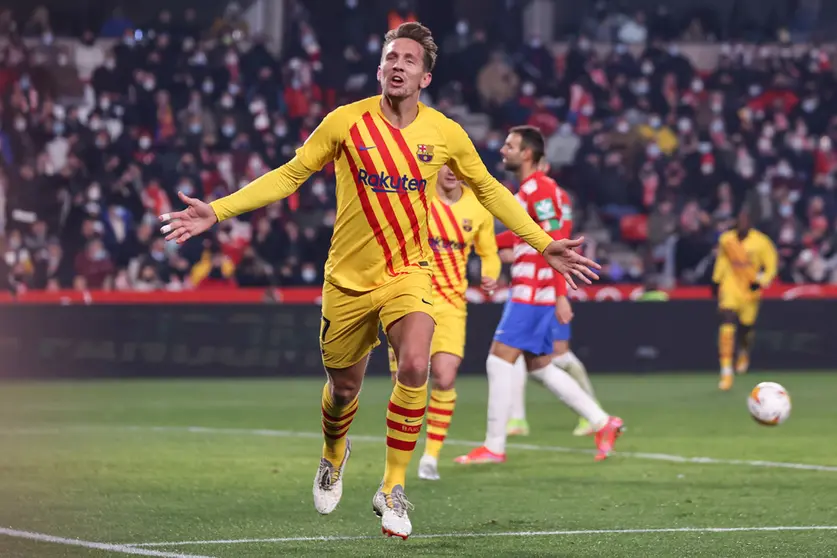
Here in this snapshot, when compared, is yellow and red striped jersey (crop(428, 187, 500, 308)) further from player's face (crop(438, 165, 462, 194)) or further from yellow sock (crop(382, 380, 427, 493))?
yellow sock (crop(382, 380, 427, 493))

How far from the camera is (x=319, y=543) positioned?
23.3 ft

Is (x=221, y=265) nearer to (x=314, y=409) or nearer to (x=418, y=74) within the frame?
(x=314, y=409)

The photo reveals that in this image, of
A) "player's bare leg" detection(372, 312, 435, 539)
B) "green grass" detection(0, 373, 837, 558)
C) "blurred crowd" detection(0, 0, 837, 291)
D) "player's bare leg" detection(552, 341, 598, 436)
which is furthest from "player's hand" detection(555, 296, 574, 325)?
"blurred crowd" detection(0, 0, 837, 291)

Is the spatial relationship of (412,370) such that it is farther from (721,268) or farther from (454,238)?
(721,268)

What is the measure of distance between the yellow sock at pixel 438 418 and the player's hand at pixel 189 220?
12.5 ft

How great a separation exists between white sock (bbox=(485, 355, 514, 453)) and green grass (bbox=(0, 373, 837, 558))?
0.82 ft

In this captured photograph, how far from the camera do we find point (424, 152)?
6.98 meters

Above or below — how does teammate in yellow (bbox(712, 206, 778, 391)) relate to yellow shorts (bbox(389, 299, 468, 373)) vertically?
below

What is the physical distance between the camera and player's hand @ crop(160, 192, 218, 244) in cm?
627

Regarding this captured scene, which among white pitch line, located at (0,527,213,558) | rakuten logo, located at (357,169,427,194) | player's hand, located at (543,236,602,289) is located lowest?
white pitch line, located at (0,527,213,558)

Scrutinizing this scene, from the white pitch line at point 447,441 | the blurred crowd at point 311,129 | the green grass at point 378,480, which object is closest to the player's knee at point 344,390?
the green grass at point 378,480

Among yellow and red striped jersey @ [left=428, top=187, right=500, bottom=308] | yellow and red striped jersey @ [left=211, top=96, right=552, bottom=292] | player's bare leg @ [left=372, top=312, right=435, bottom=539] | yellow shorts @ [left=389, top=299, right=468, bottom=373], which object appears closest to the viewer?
player's bare leg @ [left=372, top=312, right=435, bottom=539]

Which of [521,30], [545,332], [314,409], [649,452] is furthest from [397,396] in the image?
[521,30]

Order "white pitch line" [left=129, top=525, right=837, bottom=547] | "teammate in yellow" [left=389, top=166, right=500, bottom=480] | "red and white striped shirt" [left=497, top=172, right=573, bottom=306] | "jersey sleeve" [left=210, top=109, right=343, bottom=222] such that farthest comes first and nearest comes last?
"red and white striped shirt" [left=497, top=172, right=573, bottom=306] → "teammate in yellow" [left=389, top=166, right=500, bottom=480] → "white pitch line" [left=129, top=525, right=837, bottom=547] → "jersey sleeve" [left=210, top=109, right=343, bottom=222]
